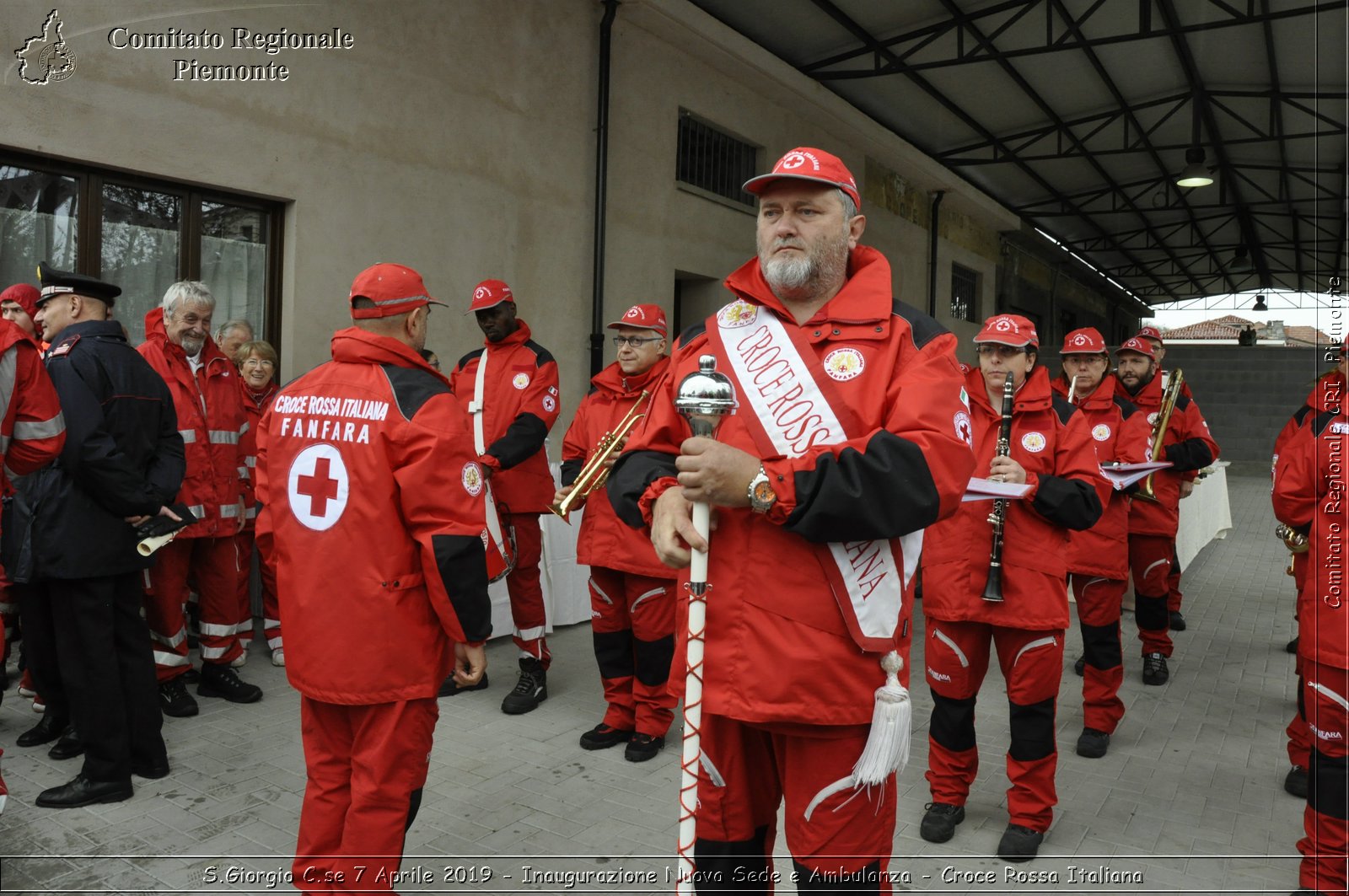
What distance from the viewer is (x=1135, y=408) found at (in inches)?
268

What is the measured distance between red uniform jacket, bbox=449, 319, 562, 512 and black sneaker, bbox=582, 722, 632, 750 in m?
1.48

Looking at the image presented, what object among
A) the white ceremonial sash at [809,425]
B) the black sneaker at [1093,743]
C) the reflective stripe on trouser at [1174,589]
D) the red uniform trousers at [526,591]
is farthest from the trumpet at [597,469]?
the reflective stripe on trouser at [1174,589]

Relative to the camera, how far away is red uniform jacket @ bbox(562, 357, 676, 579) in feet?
17.6

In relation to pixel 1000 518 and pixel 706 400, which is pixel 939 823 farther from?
pixel 706 400

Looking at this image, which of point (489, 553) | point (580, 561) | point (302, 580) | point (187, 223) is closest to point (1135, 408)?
point (580, 561)

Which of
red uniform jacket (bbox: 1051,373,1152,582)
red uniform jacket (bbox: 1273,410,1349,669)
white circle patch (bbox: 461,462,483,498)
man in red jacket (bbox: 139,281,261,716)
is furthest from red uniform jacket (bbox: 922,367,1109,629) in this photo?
man in red jacket (bbox: 139,281,261,716)

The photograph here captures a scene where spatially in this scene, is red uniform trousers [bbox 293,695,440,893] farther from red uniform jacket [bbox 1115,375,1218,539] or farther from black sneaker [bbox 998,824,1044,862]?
red uniform jacket [bbox 1115,375,1218,539]

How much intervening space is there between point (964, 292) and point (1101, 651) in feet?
59.3

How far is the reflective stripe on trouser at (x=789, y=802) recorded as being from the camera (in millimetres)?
2531

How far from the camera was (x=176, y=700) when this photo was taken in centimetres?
579

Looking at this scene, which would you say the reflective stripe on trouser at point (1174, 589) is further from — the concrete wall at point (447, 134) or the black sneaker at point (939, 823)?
the concrete wall at point (447, 134)

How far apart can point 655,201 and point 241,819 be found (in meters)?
9.25

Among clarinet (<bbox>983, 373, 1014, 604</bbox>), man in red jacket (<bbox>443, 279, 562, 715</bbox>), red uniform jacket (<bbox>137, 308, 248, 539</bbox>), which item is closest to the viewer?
clarinet (<bbox>983, 373, 1014, 604</bbox>)

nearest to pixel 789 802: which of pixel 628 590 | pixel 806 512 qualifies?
pixel 806 512
